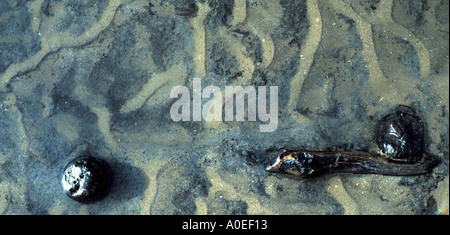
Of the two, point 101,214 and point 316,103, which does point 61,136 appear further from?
point 316,103

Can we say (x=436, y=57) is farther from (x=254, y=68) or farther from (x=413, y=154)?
(x=254, y=68)

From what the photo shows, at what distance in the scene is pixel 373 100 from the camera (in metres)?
2.70

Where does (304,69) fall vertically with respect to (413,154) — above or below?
above

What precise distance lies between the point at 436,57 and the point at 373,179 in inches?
34.1

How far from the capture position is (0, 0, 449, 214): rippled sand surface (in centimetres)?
268

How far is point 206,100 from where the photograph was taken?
2.72 m

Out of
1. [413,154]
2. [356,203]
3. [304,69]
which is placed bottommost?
[356,203]

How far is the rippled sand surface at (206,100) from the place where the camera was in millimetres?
2684

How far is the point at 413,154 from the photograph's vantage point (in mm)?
2643

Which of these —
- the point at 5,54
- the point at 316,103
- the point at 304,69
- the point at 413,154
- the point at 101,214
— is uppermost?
the point at 5,54
